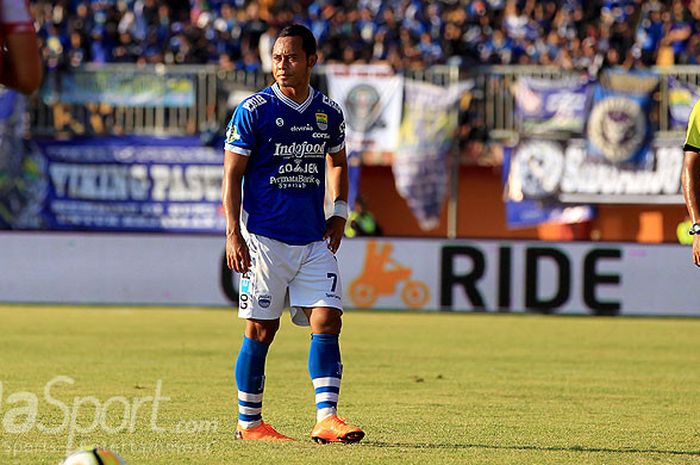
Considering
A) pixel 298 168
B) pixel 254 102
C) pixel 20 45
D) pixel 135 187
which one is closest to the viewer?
pixel 20 45

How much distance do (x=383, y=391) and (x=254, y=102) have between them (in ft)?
12.9

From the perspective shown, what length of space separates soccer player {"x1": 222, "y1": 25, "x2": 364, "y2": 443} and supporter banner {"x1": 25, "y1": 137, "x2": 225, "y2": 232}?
64.8 feet

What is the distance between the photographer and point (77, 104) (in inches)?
1131

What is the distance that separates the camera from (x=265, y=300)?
29.1ft

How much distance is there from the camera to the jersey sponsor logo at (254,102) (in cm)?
883

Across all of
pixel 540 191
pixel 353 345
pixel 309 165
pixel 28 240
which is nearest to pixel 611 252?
pixel 540 191

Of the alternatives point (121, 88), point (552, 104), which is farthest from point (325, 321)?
point (121, 88)

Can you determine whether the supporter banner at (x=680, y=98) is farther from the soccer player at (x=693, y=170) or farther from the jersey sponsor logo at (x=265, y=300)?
the jersey sponsor logo at (x=265, y=300)

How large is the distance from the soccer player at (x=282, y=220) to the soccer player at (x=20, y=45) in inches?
113

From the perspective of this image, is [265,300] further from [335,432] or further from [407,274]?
[407,274]

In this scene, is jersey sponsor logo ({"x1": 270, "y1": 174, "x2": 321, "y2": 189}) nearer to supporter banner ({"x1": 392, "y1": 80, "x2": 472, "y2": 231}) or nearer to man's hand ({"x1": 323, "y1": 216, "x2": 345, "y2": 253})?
man's hand ({"x1": 323, "y1": 216, "x2": 345, "y2": 253})

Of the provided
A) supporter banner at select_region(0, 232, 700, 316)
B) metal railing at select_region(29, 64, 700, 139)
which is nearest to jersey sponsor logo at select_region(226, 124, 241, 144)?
→ supporter banner at select_region(0, 232, 700, 316)

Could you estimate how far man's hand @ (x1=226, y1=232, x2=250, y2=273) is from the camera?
8648 millimetres

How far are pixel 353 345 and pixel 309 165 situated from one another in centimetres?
831
